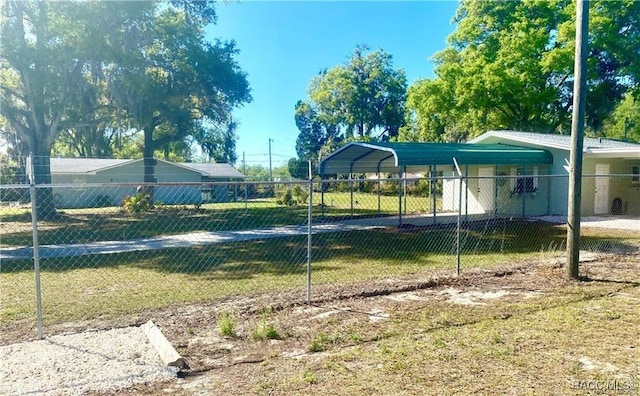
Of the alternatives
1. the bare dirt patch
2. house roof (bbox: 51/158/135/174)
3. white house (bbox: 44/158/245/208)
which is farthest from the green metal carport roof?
house roof (bbox: 51/158/135/174)

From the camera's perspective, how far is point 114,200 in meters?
28.3

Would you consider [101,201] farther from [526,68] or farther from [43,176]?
[526,68]

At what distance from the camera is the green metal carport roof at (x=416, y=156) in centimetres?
1466

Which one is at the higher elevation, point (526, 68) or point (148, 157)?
point (526, 68)

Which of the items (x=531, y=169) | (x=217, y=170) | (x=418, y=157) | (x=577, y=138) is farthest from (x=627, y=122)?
(x=577, y=138)

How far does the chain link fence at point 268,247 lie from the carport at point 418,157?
1.35 metres

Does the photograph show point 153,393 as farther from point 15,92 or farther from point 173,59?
→ point 15,92

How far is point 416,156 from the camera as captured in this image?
47.6ft

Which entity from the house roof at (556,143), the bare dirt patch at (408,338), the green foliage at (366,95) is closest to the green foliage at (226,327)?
the bare dirt patch at (408,338)

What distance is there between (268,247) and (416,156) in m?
6.47

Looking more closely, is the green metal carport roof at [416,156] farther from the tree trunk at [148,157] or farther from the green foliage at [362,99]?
the green foliage at [362,99]

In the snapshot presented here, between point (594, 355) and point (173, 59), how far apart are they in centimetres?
2133

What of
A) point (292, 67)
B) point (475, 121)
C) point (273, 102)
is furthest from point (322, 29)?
point (273, 102)

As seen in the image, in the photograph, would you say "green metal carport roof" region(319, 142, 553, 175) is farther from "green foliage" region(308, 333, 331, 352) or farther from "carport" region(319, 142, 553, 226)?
"green foliage" region(308, 333, 331, 352)
